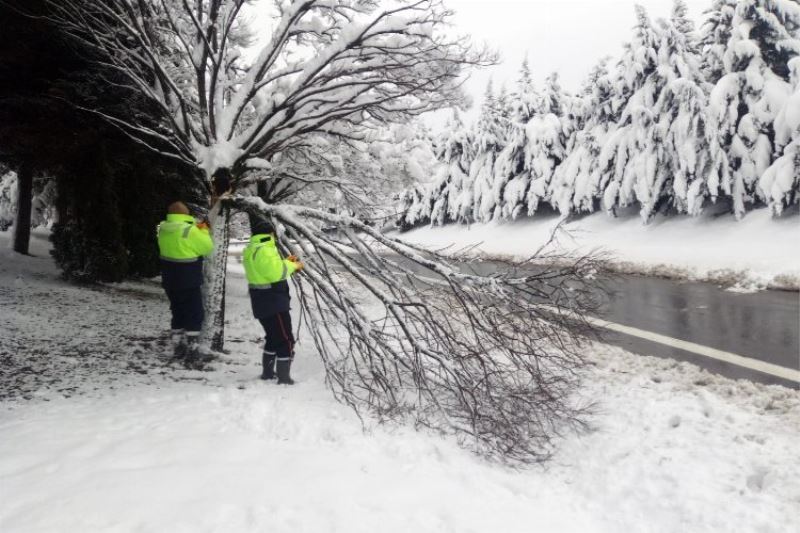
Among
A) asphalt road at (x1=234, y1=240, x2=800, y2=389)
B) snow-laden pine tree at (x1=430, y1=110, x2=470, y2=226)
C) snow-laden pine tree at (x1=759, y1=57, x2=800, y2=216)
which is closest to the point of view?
asphalt road at (x1=234, y1=240, x2=800, y2=389)

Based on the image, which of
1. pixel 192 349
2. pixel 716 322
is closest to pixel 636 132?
pixel 716 322

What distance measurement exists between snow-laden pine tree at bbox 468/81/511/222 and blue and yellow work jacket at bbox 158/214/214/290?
27.0 metres

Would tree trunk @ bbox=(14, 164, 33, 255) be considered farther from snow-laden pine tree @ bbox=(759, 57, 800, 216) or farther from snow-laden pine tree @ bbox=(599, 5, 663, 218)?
snow-laden pine tree @ bbox=(759, 57, 800, 216)

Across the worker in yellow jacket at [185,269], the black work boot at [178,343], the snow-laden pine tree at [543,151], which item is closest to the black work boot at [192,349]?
the worker in yellow jacket at [185,269]

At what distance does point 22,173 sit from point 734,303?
15721 mm

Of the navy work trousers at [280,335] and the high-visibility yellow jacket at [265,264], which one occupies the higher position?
the high-visibility yellow jacket at [265,264]

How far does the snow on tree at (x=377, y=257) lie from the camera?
3990 mm

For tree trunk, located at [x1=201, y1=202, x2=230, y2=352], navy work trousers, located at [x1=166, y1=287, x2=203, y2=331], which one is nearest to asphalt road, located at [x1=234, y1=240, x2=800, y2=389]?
tree trunk, located at [x1=201, y1=202, x2=230, y2=352]

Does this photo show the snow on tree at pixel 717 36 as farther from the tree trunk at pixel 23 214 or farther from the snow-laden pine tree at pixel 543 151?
the tree trunk at pixel 23 214

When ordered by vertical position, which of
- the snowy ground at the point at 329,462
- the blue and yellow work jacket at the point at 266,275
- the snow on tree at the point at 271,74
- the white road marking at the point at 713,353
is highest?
the snow on tree at the point at 271,74

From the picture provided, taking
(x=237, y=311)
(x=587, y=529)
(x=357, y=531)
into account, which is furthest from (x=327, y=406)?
(x=237, y=311)

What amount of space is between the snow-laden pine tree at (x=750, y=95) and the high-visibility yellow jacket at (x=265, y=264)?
59.0 feet

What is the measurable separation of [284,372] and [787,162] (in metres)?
17.5

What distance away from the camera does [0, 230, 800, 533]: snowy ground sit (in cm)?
256
